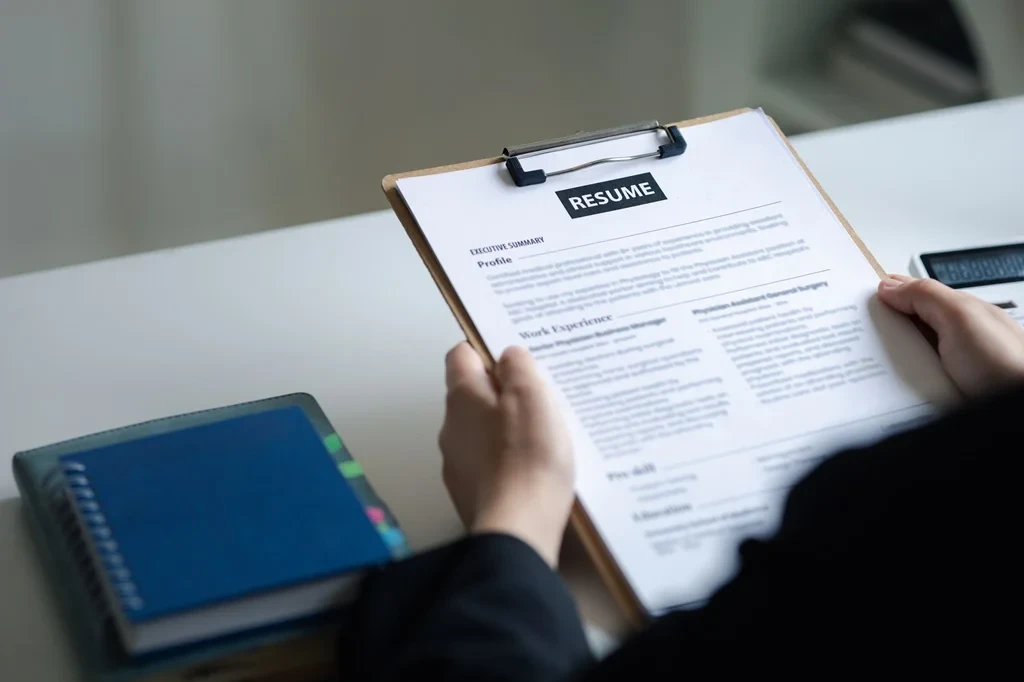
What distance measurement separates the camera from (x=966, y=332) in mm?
735

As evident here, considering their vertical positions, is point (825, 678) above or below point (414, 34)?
below

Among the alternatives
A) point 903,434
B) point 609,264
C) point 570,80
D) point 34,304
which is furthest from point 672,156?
point 570,80

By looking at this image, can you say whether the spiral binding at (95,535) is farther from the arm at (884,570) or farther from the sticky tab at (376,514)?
the arm at (884,570)

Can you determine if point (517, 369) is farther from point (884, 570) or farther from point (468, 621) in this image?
point (884, 570)

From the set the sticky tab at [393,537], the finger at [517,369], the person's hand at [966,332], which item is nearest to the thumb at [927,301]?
the person's hand at [966,332]

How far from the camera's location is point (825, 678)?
44 centimetres

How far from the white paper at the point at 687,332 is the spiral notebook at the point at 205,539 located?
0.13m

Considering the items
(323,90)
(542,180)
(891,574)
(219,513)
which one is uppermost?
(323,90)

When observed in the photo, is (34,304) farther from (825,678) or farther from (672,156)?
(825,678)

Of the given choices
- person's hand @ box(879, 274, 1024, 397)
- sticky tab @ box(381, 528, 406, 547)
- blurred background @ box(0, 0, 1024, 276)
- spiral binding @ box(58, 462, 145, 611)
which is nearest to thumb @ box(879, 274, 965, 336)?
person's hand @ box(879, 274, 1024, 397)

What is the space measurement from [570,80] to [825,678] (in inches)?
62.0

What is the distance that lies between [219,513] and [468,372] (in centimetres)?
16

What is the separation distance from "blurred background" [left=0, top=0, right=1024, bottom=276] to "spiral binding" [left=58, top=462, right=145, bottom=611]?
40.3 inches

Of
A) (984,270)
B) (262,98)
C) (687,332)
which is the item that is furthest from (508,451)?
(262,98)
